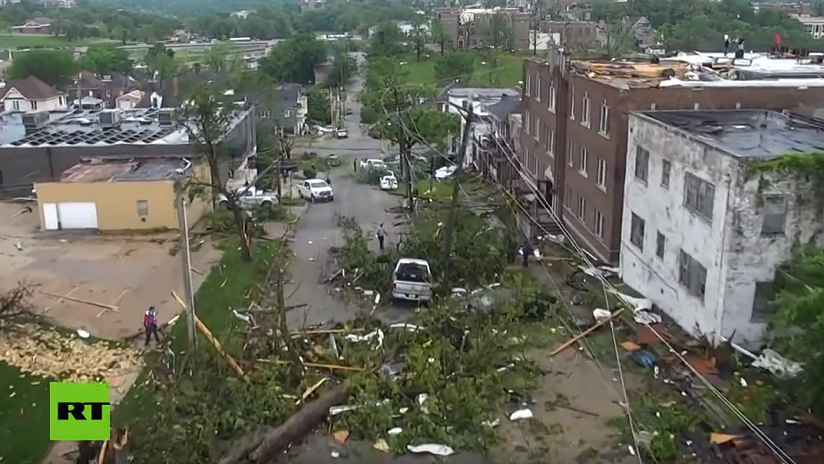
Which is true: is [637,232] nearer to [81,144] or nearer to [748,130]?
[748,130]

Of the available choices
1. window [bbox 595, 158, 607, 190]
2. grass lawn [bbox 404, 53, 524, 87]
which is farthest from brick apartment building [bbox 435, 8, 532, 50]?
window [bbox 595, 158, 607, 190]

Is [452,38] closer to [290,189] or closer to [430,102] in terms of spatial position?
[430,102]

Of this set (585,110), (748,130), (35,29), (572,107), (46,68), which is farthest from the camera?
(35,29)

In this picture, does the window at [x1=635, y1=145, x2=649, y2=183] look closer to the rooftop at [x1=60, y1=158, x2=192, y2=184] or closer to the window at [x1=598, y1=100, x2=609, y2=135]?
the window at [x1=598, y1=100, x2=609, y2=135]

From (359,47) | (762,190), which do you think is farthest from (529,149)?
(359,47)

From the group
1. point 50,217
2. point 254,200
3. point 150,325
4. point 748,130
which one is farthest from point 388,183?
point 150,325

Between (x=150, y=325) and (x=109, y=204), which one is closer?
(x=150, y=325)

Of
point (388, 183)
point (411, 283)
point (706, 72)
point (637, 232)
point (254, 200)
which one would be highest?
point (706, 72)
